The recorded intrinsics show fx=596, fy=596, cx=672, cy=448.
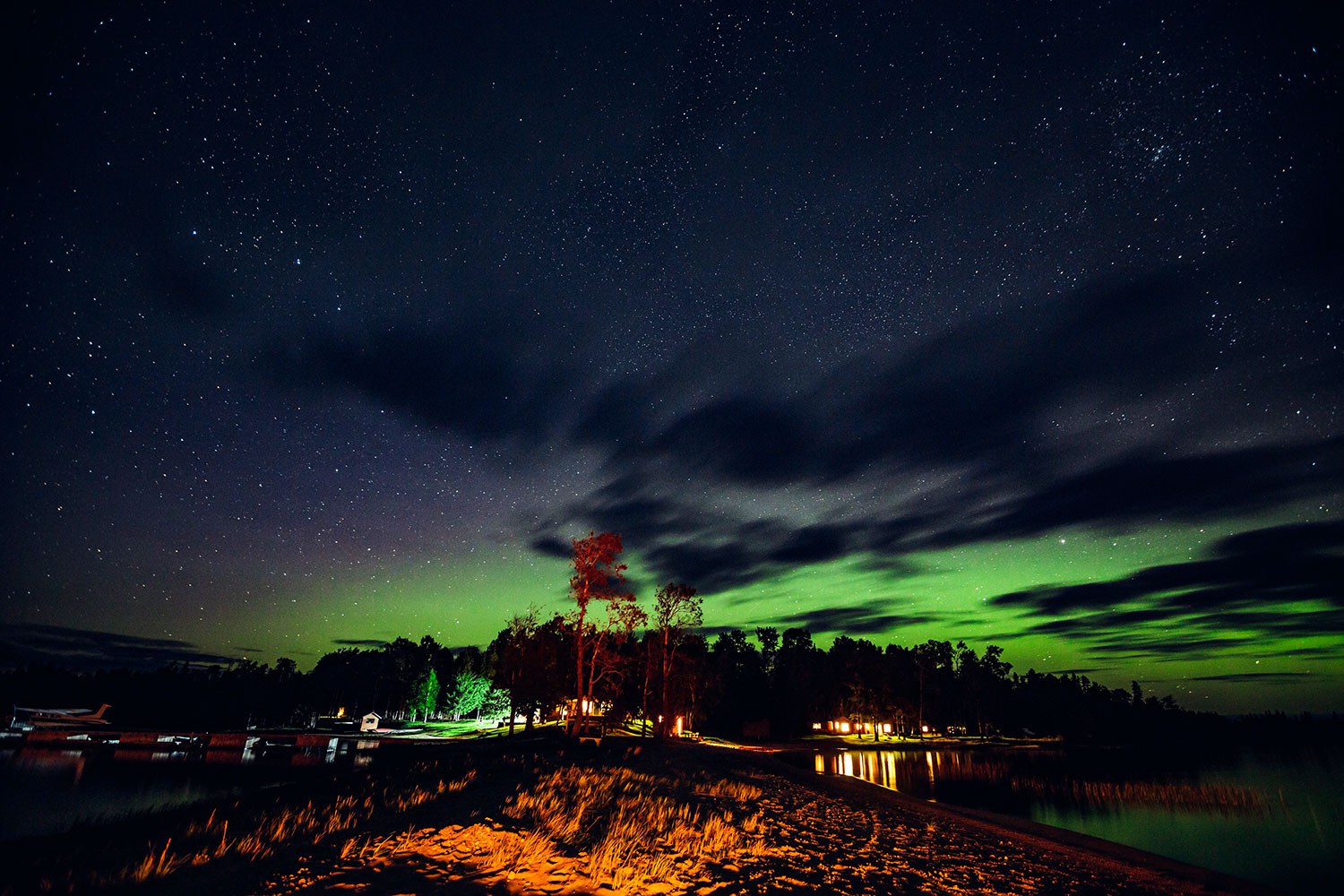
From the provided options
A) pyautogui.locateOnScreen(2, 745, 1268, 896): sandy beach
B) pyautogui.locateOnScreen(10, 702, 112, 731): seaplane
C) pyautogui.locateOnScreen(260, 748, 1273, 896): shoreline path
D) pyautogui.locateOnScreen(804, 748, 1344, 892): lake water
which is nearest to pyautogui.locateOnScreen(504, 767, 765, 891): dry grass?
pyautogui.locateOnScreen(2, 745, 1268, 896): sandy beach

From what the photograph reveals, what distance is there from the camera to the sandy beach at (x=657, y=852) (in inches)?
405

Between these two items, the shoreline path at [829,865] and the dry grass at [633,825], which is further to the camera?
the dry grass at [633,825]

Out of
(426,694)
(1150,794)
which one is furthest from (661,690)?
(426,694)

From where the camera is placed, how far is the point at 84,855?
46.5 feet

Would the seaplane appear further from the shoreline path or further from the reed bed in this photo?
the reed bed

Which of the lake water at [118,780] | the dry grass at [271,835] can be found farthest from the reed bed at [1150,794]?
the lake water at [118,780]

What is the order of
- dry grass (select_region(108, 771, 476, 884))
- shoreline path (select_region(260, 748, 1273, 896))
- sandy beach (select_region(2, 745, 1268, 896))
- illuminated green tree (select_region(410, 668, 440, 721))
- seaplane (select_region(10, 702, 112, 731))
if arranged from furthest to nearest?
illuminated green tree (select_region(410, 668, 440, 721)), seaplane (select_region(10, 702, 112, 731)), dry grass (select_region(108, 771, 476, 884)), sandy beach (select_region(2, 745, 1268, 896)), shoreline path (select_region(260, 748, 1273, 896))

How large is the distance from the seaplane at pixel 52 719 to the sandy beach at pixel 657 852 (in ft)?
293

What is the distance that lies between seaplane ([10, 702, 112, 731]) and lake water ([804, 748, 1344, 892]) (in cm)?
9502

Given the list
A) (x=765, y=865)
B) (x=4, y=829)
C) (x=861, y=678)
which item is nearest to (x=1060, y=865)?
(x=765, y=865)

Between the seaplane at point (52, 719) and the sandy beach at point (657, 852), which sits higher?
the sandy beach at point (657, 852)

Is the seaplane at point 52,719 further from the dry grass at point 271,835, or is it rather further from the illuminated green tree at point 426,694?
the dry grass at point 271,835

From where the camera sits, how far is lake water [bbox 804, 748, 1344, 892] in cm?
2958

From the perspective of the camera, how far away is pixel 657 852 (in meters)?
12.6
